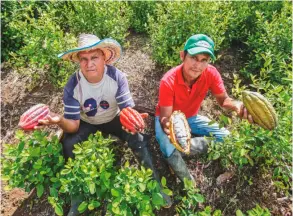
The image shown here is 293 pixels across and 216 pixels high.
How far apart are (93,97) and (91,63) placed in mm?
351

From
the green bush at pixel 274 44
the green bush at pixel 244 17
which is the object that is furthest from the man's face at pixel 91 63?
the green bush at pixel 244 17

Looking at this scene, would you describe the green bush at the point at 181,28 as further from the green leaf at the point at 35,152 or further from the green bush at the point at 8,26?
the green bush at the point at 8,26

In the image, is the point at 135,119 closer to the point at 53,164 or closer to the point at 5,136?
the point at 53,164

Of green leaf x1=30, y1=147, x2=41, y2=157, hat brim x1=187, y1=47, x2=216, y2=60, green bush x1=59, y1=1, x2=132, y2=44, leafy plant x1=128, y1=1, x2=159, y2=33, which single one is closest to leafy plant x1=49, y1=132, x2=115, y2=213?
green leaf x1=30, y1=147, x2=41, y2=157

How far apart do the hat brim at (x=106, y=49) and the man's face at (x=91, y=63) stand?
0.05m

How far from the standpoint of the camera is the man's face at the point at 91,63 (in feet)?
8.95

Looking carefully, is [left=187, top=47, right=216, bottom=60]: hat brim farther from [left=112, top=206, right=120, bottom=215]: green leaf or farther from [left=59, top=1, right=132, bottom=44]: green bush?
[left=59, top=1, right=132, bottom=44]: green bush

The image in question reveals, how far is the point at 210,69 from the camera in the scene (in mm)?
3025

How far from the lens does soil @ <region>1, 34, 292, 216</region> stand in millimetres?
3061

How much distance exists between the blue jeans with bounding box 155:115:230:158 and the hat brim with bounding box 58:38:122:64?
0.77 meters

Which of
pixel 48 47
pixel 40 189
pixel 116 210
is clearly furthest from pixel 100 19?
pixel 116 210

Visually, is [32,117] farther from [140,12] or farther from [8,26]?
[140,12]

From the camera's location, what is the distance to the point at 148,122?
3.68 m

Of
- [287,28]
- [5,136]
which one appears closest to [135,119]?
[5,136]
